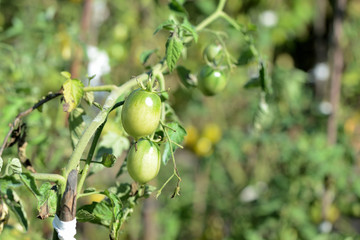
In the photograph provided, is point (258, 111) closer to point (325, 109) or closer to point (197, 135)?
point (325, 109)

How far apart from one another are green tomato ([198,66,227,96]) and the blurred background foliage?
0.28ft

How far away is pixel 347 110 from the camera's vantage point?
2.48 m

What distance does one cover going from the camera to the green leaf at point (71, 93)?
25.7 inches

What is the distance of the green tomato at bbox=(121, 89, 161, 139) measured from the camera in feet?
1.93

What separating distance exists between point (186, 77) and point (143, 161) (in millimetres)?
269

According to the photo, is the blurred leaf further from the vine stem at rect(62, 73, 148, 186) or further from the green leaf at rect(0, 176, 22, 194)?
the green leaf at rect(0, 176, 22, 194)

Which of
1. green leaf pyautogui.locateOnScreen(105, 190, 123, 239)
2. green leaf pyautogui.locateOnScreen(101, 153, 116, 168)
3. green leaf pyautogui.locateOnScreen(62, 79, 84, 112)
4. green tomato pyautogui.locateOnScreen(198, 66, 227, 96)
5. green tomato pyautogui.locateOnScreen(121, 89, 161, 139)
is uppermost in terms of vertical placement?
green tomato pyautogui.locateOnScreen(198, 66, 227, 96)

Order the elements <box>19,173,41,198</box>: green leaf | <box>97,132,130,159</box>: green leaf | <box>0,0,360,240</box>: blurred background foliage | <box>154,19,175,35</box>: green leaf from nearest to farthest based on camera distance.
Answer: <box>19,173,41,198</box>: green leaf → <box>154,19,175,35</box>: green leaf → <box>97,132,130,159</box>: green leaf → <box>0,0,360,240</box>: blurred background foliage

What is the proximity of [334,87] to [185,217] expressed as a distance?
0.93 metres

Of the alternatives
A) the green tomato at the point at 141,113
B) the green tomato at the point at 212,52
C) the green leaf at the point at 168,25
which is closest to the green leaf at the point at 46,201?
the green tomato at the point at 141,113

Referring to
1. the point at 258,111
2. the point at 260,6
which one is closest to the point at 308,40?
the point at 260,6

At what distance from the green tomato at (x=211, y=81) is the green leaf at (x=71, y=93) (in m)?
0.26

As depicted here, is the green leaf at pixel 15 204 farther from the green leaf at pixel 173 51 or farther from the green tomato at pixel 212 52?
the green tomato at pixel 212 52

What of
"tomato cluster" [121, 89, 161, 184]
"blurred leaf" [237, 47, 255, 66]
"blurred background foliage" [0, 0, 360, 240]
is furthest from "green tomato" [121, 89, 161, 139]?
"blurred leaf" [237, 47, 255, 66]
